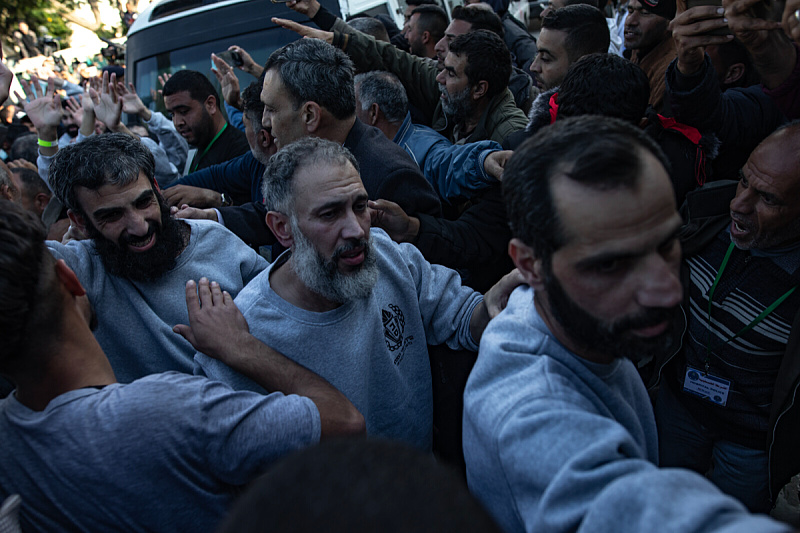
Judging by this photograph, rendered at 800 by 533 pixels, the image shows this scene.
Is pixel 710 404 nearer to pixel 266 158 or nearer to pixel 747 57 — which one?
pixel 747 57

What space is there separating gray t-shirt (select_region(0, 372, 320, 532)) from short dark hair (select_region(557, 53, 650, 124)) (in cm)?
180

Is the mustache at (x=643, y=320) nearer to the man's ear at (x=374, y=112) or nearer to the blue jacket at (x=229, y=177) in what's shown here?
the man's ear at (x=374, y=112)

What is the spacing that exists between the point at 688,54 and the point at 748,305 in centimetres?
102

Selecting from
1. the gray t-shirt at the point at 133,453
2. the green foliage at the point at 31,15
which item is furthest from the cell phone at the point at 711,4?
the green foliage at the point at 31,15

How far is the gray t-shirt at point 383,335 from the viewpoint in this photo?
187cm

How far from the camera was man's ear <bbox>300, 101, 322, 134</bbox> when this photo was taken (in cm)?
280

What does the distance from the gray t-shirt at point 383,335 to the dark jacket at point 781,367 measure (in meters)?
0.95

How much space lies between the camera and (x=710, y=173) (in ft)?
8.41

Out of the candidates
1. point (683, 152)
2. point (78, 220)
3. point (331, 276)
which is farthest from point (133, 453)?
point (683, 152)

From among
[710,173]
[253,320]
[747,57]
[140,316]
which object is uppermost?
[747,57]

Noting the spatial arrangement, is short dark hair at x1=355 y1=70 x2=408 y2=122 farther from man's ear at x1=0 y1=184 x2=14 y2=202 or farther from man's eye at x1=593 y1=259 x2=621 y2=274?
man's eye at x1=593 y1=259 x2=621 y2=274

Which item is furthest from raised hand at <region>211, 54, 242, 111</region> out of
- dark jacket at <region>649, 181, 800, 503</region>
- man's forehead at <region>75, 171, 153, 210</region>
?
dark jacket at <region>649, 181, 800, 503</region>

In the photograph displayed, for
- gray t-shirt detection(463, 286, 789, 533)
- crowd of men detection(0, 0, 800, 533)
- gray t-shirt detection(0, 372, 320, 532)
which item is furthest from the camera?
gray t-shirt detection(0, 372, 320, 532)

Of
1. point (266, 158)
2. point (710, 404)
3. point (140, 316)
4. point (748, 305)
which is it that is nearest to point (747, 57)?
point (748, 305)
